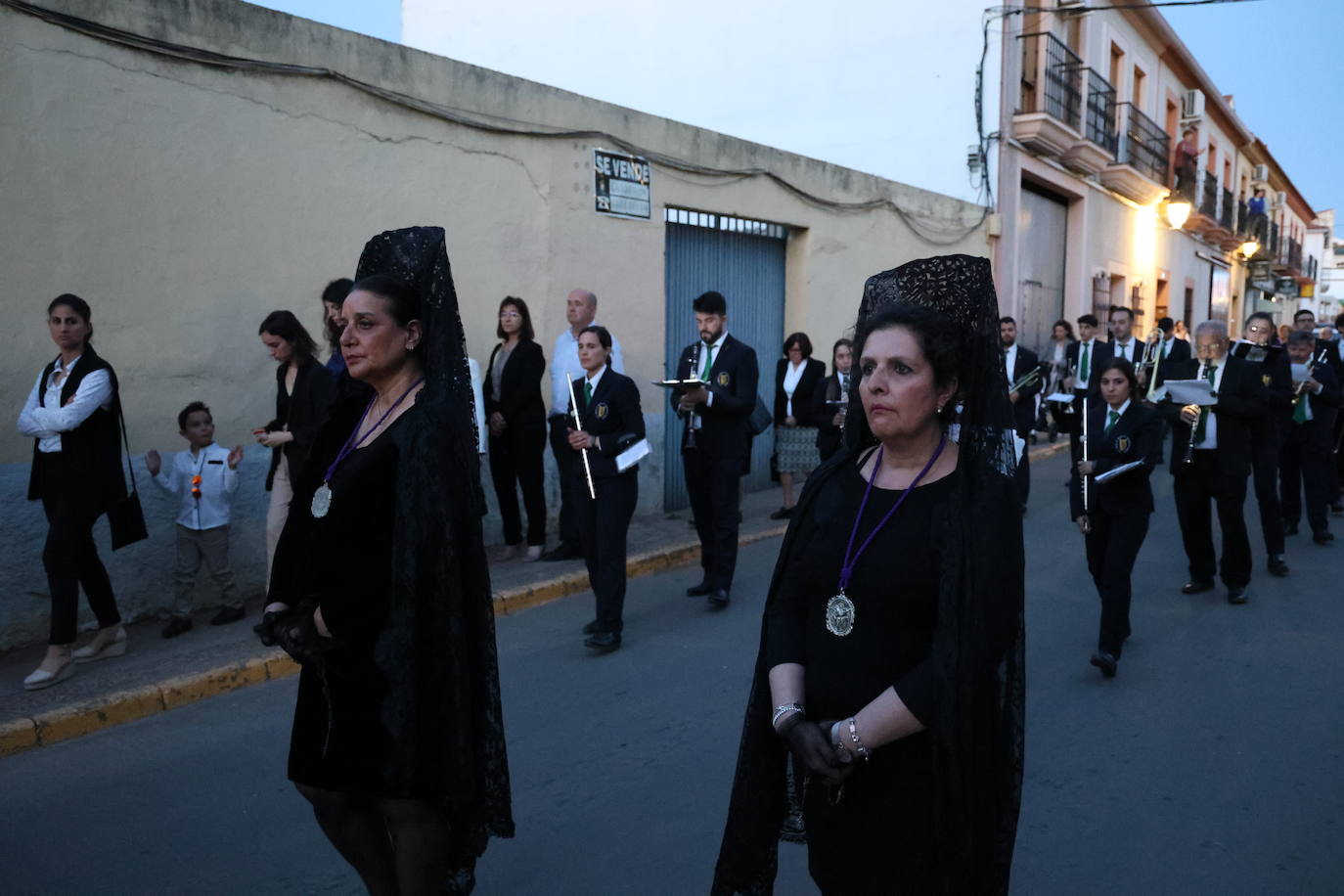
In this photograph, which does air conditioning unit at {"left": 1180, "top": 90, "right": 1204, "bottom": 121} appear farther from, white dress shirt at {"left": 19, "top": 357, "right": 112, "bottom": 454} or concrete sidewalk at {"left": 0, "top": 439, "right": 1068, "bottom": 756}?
white dress shirt at {"left": 19, "top": 357, "right": 112, "bottom": 454}

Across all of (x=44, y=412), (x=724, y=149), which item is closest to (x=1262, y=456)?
(x=724, y=149)

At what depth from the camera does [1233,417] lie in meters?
6.90

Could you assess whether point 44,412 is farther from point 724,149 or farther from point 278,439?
point 724,149

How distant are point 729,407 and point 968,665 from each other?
5032 mm

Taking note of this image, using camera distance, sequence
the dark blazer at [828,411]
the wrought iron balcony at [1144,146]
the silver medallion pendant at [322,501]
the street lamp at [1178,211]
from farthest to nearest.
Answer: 1. the street lamp at [1178,211]
2. the wrought iron balcony at [1144,146]
3. the dark blazer at [828,411]
4. the silver medallion pendant at [322,501]

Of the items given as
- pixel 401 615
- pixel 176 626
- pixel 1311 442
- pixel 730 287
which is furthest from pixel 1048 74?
pixel 401 615

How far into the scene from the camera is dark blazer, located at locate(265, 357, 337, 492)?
5.86 meters

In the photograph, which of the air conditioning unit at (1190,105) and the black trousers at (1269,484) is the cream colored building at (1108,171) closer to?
the air conditioning unit at (1190,105)

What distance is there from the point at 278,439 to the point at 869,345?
14.9 feet

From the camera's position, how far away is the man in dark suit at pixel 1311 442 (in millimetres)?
8852

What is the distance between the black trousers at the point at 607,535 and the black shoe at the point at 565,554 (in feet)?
6.50

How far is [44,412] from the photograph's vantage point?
530 centimetres

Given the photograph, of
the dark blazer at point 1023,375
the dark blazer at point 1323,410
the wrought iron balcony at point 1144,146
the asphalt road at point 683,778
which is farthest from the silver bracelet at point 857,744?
the wrought iron balcony at point 1144,146

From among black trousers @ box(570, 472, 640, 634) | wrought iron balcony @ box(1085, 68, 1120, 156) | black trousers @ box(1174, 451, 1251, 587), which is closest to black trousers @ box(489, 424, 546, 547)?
black trousers @ box(570, 472, 640, 634)
